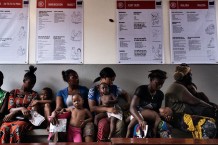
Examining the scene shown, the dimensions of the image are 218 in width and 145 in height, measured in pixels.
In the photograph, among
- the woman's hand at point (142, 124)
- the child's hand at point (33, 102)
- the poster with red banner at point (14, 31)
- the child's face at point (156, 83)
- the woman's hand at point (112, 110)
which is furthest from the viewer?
the poster with red banner at point (14, 31)

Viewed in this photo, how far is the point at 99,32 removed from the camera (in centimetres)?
449

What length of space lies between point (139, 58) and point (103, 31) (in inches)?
28.2

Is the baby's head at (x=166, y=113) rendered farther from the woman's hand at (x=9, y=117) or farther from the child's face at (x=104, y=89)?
the woman's hand at (x=9, y=117)

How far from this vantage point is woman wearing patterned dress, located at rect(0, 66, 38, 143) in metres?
3.32

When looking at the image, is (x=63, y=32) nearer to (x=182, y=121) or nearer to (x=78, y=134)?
(x=78, y=134)

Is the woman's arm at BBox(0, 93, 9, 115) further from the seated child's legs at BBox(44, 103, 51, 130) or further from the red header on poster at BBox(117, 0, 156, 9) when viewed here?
the red header on poster at BBox(117, 0, 156, 9)

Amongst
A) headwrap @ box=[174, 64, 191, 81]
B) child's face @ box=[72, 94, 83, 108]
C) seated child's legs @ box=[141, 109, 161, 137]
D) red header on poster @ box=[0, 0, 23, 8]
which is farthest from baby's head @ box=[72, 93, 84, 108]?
red header on poster @ box=[0, 0, 23, 8]

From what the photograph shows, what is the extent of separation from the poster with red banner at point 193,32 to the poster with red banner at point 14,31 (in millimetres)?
2317

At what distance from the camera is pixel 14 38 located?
4430 millimetres

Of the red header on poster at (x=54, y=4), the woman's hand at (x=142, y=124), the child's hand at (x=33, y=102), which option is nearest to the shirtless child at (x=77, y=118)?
the child's hand at (x=33, y=102)

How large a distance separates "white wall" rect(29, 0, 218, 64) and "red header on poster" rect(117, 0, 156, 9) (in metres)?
0.11

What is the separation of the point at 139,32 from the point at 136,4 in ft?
1.51

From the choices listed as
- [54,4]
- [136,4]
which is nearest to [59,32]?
[54,4]

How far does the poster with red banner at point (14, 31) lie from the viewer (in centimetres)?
439
